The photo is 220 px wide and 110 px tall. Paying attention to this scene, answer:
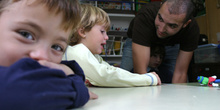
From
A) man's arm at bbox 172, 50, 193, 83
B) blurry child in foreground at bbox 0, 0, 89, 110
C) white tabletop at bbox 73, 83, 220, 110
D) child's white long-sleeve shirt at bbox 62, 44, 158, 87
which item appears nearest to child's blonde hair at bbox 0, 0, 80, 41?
blurry child in foreground at bbox 0, 0, 89, 110

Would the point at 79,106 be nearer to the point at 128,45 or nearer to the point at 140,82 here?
the point at 140,82

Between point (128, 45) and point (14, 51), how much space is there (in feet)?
4.63

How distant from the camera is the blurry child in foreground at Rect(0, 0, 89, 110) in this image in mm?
252

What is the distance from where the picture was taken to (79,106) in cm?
40

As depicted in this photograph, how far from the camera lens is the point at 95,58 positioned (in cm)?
86

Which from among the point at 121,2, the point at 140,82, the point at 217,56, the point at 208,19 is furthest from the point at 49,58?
the point at 208,19

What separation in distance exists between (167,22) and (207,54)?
3.53 feet

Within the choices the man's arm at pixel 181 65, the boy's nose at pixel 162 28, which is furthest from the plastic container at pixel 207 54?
the boy's nose at pixel 162 28

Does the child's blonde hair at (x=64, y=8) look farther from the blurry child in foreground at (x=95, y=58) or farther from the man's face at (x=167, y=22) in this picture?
the man's face at (x=167, y=22)

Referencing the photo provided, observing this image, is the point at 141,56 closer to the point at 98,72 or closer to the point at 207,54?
the point at 98,72

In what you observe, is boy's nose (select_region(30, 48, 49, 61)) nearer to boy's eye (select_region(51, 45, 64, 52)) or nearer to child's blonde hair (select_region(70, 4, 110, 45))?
boy's eye (select_region(51, 45, 64, 52))

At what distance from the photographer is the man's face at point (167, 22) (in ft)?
4.05

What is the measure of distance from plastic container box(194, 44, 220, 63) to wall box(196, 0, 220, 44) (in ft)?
2.13

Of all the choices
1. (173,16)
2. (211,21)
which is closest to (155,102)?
(173,16)
